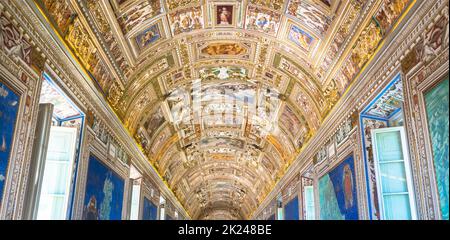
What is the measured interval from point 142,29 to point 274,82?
260 inches

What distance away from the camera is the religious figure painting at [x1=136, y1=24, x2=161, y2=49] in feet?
45.8

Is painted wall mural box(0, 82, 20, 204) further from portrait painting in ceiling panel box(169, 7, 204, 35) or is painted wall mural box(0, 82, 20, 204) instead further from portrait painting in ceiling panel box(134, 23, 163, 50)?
portrait painting in ceiling panel box(169, 7, 204, 35)

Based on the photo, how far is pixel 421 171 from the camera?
7992mm

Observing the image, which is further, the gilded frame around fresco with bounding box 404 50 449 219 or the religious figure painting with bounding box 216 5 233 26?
the religious figure painting with bounding box 216 5 233 26

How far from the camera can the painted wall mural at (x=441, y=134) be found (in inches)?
284

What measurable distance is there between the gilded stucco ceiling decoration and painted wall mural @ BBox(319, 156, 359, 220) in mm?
2333

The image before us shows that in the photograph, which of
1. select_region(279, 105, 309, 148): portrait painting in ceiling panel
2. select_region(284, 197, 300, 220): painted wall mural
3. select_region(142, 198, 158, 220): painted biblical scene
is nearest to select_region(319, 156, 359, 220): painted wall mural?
select_region(279, 105, 309, 148): portrait painting in ceiling panel

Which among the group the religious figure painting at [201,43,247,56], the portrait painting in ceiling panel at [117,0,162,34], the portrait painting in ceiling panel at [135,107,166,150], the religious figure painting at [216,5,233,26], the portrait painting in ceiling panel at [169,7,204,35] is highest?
the religious figure painting at [216,5,233,26]

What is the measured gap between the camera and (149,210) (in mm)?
22328

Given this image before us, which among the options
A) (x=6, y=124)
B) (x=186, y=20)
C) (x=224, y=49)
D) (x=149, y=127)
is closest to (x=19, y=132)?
(x=6, y=124)

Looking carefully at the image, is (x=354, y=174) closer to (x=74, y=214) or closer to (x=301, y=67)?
(x=301, y=67)
